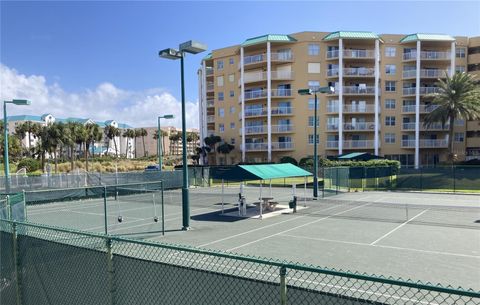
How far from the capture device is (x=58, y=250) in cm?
516

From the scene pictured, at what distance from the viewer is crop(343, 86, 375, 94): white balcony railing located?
181ft

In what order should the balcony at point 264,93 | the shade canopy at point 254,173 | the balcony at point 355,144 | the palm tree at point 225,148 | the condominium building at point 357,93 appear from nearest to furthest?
the shade canopy at point 254,173
the balcony at point 355,144
the condominium building at point 357,93
the balcony at point 264,93
the palm tree at point 225,148

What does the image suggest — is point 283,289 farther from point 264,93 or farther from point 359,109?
point 359,109

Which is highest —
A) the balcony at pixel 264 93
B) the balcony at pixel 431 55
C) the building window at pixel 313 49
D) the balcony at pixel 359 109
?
the building window at pixel 313 49

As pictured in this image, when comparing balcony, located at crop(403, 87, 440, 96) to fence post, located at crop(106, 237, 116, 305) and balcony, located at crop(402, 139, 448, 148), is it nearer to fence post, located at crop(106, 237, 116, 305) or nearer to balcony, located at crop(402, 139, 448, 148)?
balcony, located at crop(402, 139, 448, 148)

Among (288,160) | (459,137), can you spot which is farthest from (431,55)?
(288,160)

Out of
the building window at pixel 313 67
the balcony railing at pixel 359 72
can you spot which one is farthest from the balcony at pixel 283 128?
the balcony railing at pixel 359 72

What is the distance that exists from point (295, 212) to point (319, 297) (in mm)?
16697

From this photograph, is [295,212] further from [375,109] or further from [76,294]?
[375,109]

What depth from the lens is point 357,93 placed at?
55.1 metres

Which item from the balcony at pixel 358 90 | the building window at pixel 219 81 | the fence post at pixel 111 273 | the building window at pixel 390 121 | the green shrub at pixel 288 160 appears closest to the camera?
the fence post at pixel 111 273

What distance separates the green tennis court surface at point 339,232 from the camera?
1004cm

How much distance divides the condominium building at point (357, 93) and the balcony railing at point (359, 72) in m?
0.15

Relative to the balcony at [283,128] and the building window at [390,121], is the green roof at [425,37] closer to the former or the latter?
the building window at [390,121]
